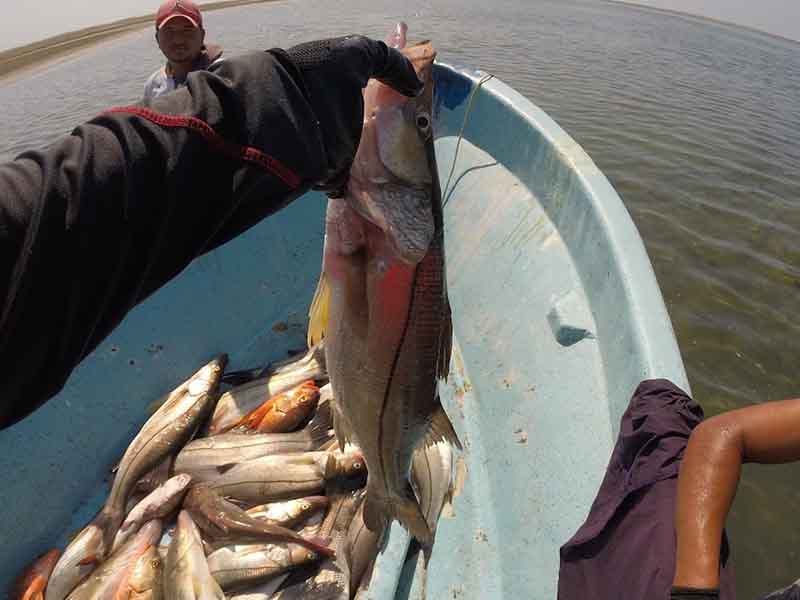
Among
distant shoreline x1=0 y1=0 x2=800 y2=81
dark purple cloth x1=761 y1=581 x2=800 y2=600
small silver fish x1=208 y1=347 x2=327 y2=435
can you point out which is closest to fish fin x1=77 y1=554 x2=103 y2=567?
small silver fish x1=208 y1=347 x2=327 y2=435

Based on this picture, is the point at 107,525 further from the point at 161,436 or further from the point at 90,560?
the point at 161,436

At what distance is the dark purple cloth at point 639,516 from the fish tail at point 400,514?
0.67 metres

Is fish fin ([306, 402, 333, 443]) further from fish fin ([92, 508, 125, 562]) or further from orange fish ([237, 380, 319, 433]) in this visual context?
fish fin ([92, 508, 125, 562])

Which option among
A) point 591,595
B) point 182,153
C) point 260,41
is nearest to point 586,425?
point 591,595

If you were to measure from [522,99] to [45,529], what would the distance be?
4343 millimetres

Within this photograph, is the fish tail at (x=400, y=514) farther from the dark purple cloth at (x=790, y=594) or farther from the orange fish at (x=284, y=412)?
the dark purple cloth at (x=790, y=594)

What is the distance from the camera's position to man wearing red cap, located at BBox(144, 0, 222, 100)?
423 centimetres

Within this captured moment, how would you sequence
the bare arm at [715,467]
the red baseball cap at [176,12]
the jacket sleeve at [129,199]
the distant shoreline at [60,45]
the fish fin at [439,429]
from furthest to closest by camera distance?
the distant shoreline at [60,45], the red baseball cap at [176,12], the fish fin at [439,429], the bare arm at [715,467], the jacket sleeve at [129,199]

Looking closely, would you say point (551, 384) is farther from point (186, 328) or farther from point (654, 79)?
point (654, 79)

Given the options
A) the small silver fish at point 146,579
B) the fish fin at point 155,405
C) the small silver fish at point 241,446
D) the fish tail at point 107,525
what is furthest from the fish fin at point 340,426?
the fish fin at point 155,405

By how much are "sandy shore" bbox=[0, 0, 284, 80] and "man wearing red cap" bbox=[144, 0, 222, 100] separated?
19371 millimetres

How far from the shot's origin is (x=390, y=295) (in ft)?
5.64

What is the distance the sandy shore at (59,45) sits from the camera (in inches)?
810

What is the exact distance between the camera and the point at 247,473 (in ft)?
9.16
